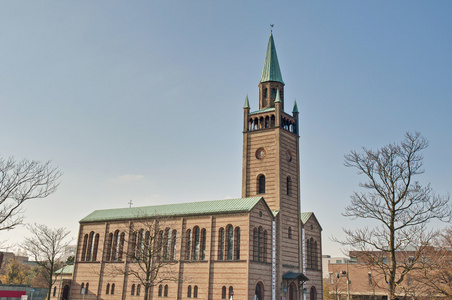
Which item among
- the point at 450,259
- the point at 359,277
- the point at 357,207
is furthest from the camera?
the point at 359,277

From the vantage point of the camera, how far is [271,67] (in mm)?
66250

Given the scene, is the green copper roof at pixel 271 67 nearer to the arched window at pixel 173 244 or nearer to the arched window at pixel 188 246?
the arched window at pixel 188 246

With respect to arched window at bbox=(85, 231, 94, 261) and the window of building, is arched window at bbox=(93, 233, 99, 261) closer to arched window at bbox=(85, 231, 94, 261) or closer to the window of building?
arched window at bbox=(85, 231, 94, 261)

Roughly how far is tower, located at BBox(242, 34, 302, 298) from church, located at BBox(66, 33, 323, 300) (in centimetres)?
14

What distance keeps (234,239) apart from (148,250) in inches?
427

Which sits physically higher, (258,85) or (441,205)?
(258,85)

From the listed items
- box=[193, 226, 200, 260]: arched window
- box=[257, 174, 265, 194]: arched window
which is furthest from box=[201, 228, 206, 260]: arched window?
box=[257, 174, 265, 194]: arched window

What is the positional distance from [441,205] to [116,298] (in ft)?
160

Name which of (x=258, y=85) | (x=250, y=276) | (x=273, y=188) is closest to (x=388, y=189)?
(x=250, y=276)

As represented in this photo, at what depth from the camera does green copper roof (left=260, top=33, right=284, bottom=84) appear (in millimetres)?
65438

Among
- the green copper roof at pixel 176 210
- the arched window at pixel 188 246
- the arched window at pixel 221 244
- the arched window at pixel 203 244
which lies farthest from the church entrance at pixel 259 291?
the arched window at pixel 188 246

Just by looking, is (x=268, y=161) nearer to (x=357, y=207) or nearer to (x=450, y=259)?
(x=450, y=259)

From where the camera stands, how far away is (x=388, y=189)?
24.1 metres

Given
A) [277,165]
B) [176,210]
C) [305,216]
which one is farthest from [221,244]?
[305,216]
